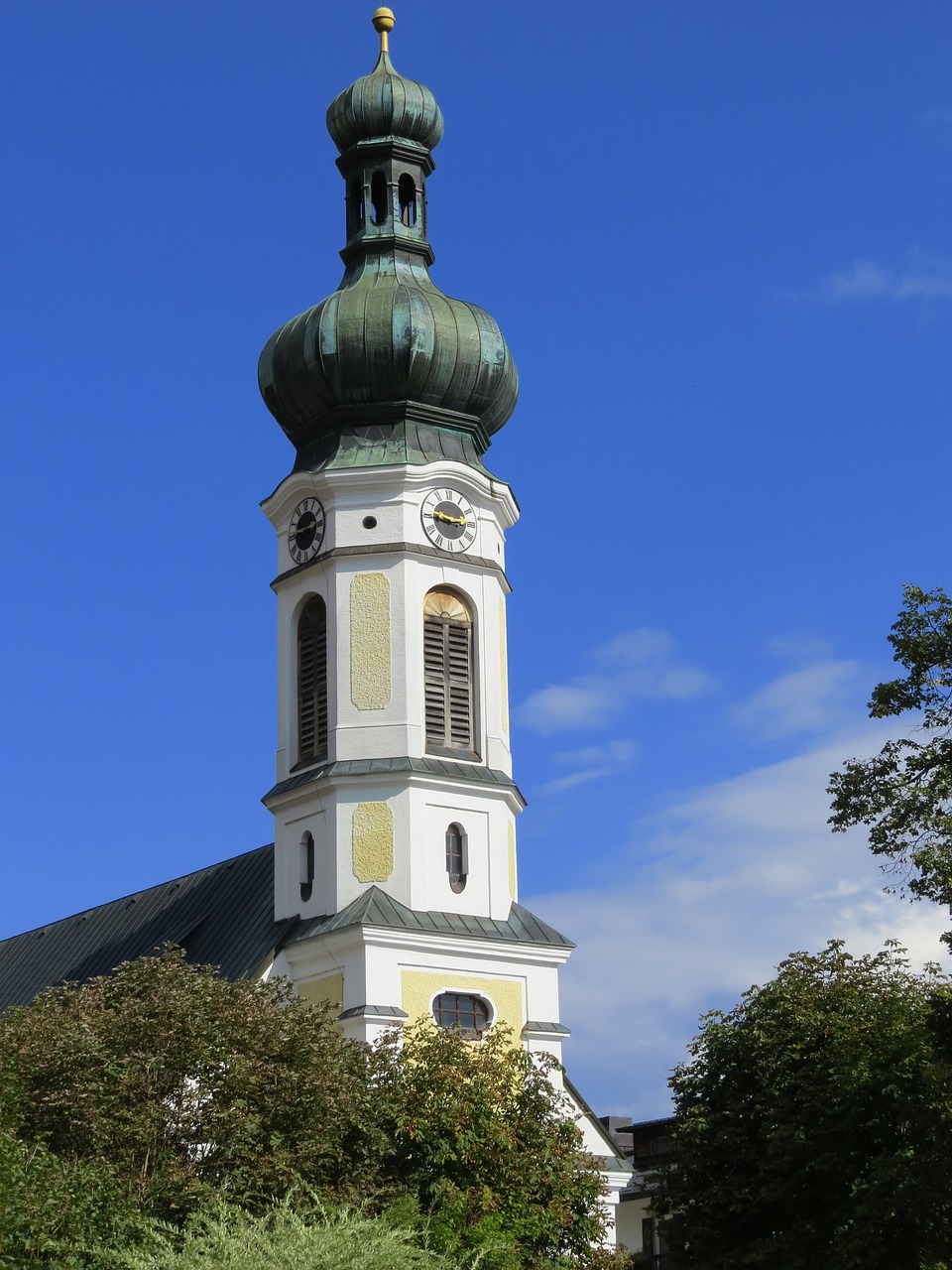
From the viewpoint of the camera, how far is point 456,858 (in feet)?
157

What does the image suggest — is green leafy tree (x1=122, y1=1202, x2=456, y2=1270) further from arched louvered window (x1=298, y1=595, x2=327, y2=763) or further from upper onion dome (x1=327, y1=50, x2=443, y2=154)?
upper onion dome (x1=327, y1=50, x2=443, y2=154)

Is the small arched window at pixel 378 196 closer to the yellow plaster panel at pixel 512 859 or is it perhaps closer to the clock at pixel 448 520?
the clock at pixel 448 520

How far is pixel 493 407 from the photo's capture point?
5175 centimetres

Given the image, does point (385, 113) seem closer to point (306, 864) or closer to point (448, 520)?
point (448, 520)

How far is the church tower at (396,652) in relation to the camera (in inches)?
1834

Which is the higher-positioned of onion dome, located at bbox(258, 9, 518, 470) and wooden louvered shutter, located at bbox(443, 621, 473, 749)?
onion dome, located at bbox(258, 9, 518, 470)

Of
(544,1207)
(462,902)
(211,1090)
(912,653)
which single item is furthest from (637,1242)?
(912,653)

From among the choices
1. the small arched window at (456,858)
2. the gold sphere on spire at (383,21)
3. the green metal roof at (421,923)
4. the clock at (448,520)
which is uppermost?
the gold sphere on spire at (383,21)

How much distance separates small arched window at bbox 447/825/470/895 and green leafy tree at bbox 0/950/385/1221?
39.7 ft

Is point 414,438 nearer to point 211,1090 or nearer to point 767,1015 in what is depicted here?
point 767,1015

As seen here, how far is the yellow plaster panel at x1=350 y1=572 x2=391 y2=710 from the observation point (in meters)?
47.8

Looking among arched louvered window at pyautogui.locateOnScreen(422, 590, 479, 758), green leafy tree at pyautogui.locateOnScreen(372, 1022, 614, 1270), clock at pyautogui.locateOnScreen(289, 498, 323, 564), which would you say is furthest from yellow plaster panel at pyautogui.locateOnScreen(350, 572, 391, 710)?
green leafy tree at pyautogui.locateOnScreen(372, 1022, 614, 1270)

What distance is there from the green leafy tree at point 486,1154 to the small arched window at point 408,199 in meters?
21.8

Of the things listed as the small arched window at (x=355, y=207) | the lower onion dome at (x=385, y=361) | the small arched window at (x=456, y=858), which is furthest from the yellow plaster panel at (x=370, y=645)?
the small arched window at (x=355, y=207)
